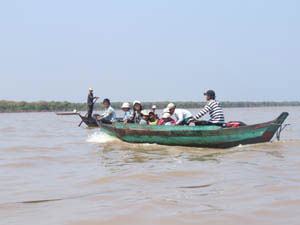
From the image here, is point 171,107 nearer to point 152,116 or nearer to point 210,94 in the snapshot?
point 210,94

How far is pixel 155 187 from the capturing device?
22.9ft

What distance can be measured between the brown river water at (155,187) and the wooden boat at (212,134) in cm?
22

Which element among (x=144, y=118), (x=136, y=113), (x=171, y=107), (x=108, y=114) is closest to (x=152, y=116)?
(x=144, y=118)

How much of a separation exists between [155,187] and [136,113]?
286 inches

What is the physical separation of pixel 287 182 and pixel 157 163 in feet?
10.6

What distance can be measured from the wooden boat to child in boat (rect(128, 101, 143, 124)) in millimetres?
1094

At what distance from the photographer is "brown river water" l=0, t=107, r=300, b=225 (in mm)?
5191

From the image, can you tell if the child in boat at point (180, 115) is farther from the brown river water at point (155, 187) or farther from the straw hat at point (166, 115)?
the brown river water at point (155, 187)

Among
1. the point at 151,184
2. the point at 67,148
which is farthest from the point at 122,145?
the point at 151,184

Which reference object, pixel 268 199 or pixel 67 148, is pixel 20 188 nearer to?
pixel 268 199

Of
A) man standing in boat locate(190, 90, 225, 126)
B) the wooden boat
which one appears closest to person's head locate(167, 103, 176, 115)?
the wooden boat

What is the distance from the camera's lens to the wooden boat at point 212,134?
11.4 m

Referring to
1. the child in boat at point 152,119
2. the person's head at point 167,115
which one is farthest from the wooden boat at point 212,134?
the child in boat at point 152,119

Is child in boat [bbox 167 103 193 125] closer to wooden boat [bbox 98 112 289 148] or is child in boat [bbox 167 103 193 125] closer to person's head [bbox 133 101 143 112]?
wooden boat [bbox 98 112 289 148]
